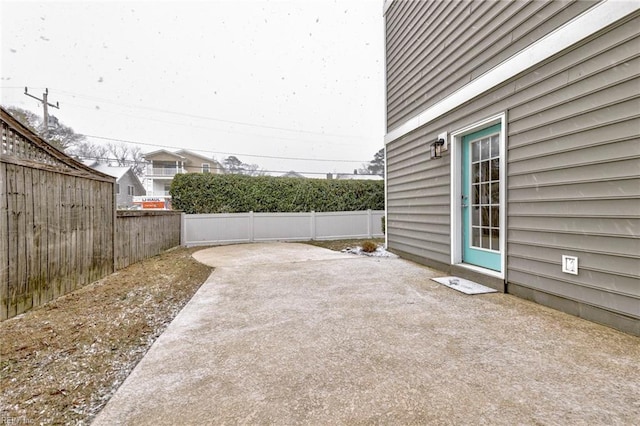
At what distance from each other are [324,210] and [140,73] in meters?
6.92

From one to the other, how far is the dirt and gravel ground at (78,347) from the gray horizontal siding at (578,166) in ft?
10.9

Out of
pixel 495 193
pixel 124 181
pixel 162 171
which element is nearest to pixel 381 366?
pixel 495 193

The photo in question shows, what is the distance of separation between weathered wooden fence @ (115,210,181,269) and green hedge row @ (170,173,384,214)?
40.0 inches

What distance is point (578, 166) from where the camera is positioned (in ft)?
7.36

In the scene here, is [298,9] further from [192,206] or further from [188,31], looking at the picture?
[192,206]

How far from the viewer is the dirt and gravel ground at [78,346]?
125cm

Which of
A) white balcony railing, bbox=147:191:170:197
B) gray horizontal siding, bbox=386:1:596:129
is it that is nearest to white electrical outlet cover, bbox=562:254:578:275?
gray horizontal siding, bbox=386:1:596:129

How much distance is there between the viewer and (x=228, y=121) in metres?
18.6

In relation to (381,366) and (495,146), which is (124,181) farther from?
(381,366)

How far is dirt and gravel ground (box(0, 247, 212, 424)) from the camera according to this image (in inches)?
49.4

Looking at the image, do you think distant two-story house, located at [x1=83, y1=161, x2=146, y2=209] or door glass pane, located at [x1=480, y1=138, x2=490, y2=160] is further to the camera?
distant two-story house, located at [x1=83, y1=161, x2=146, y2=209]

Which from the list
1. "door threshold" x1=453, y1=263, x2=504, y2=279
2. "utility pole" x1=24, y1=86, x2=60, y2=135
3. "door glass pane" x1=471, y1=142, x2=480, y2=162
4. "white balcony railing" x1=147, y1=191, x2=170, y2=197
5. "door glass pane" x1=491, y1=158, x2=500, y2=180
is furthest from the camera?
"white balcony railing" x1=147, y1=191, x2=170, y2=197

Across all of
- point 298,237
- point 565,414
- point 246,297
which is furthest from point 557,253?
point 298,237

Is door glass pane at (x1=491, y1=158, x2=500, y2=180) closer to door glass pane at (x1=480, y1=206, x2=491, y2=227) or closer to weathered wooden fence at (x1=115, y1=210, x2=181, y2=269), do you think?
door glass pane at (x1=480, y1=206, x2=491, y2=227)
